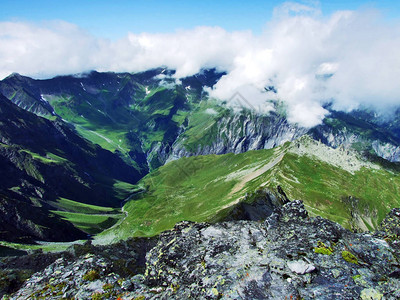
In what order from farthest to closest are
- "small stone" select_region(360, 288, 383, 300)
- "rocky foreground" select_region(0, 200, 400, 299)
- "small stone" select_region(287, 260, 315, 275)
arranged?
"small stone" select_region(287, 260, 315, 275), "rocky foreground" select_region(0, 200, 400, 299), "small stone" select_region(360, 288, 383, 300)

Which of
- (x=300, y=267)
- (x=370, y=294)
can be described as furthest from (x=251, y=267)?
(x=370, y=294)

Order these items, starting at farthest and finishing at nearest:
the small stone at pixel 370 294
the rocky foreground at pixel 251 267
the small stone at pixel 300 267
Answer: the small stone at pixel 300 267
the rocky foreground at pixel 251 267
the small stone at pixel 370 294

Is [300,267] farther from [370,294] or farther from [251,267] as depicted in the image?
[370,294]

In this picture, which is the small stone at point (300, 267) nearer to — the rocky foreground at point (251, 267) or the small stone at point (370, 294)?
the rocky foreground at point (251, 267)

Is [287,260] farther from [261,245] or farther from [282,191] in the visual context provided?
[282,191]

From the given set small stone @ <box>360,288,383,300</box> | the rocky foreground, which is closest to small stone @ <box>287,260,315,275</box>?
the rocky foreground

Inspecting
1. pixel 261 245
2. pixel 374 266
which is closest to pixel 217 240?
Result: pixel 261 245

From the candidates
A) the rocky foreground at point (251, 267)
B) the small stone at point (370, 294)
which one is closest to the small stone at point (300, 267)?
the rocky foreground at point (251, 267)

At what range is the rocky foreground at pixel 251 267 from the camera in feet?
48.4

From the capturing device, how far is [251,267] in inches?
660

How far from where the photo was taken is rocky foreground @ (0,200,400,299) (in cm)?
1474

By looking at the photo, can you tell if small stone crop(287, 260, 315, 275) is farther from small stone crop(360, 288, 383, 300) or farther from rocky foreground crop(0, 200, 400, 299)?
small stone crop(360, 288, 383, 300)

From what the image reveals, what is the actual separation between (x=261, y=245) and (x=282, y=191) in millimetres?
153127

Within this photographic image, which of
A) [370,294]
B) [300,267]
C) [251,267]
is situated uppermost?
[300,267]
